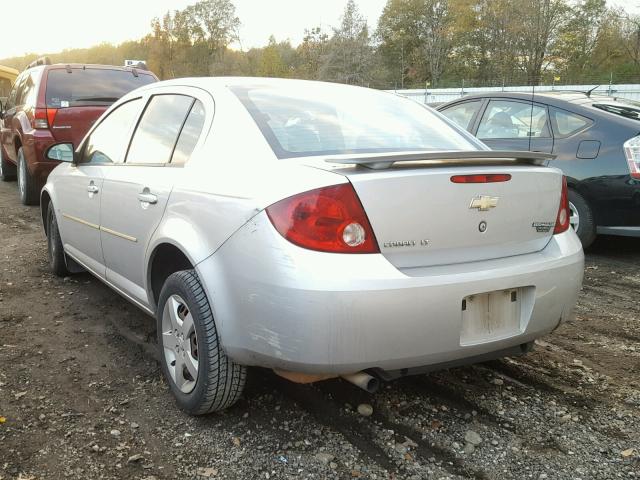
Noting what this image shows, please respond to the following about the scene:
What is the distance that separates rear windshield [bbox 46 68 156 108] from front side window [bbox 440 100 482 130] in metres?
4.43

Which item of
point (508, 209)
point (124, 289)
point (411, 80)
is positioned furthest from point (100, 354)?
point (411, 80)

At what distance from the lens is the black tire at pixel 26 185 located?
7965 mm

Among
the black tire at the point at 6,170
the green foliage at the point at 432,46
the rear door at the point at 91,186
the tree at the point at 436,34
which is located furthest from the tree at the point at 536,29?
the rear door at the point at 91,186

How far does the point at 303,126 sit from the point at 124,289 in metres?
1.49

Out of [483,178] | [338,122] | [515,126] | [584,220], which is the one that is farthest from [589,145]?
[483,178]

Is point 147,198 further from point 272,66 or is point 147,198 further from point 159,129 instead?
point 272,66

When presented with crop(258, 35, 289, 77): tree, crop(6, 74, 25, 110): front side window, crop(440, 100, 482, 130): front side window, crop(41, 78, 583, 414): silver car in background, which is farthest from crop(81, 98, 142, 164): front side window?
crop(258, 35, 289, 77): tree

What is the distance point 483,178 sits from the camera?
90.6 inches

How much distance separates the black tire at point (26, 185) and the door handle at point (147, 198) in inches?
227

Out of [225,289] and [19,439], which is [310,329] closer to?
[225,289]

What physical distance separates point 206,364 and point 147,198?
0.99 meters

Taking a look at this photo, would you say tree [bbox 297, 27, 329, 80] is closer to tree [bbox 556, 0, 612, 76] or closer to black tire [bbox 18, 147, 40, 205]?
tree [bbox 556, 0, 612, 76]

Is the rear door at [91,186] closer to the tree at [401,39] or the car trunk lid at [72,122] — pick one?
the car trunk lid at [72,122]

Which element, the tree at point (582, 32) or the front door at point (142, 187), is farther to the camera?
the tree at point (582, 32)
